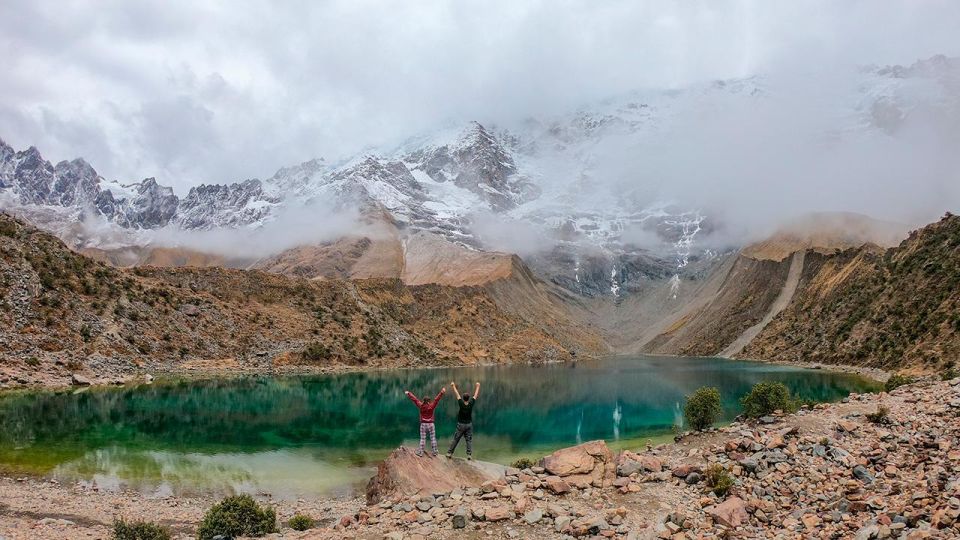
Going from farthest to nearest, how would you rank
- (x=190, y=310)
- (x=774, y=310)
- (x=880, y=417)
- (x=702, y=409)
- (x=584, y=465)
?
(x=774, y=310) < (x=190, y=310) < (x=702, y=409) < (x=880, y=417) < (x=584, y=465)

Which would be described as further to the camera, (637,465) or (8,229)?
(8,229)

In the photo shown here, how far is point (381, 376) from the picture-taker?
107250mm

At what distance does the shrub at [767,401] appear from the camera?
106ft

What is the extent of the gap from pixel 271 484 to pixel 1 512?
12.0m

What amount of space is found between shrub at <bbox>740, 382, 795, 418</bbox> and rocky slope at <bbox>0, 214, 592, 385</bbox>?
7099 cm

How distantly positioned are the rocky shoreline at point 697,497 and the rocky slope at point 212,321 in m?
60.3

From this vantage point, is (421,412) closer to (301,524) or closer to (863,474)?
(301,524)

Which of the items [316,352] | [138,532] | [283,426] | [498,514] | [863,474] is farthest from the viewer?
[316,352]

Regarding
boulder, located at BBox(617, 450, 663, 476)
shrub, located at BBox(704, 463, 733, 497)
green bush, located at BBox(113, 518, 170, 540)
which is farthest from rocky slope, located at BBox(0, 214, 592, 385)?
shrub, located at BBox(704, 463, 733, 497)

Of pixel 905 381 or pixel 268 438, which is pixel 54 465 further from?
pixel 905 381

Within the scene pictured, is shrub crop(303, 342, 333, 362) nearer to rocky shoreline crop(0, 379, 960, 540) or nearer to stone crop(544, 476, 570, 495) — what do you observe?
rocky shoreline crop(0, 379, 960, 540)

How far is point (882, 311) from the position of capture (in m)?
95.1

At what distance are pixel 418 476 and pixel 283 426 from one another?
35527 millimetres

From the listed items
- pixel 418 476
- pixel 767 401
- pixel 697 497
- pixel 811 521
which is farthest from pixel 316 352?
pixel 811 521
